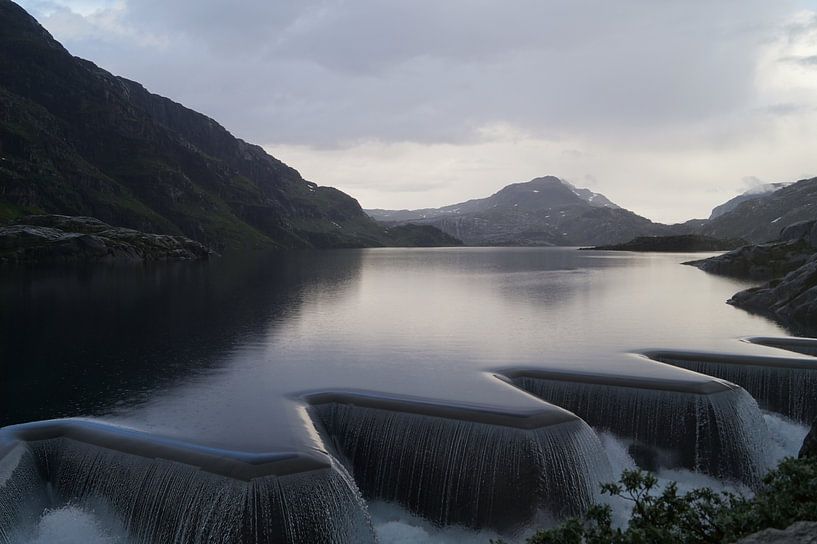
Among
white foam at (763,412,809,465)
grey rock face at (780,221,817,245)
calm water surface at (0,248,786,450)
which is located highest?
grey rock face at (780,221,817,245)

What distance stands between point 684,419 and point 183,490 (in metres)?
29.7

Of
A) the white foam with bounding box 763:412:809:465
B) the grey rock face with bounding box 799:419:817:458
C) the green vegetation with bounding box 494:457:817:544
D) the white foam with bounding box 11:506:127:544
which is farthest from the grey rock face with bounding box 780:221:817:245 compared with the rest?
the white foam with bounding box 11:506:127:544

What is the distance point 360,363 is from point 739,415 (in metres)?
29.9

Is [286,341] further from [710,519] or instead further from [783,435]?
[710,519]

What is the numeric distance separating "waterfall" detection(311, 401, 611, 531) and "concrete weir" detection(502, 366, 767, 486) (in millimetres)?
6513

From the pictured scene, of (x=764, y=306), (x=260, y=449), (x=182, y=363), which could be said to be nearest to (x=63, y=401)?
(x=182, y=363)

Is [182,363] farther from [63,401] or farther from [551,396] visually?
[551,396]

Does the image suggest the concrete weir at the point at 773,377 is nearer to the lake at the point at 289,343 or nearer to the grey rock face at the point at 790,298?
the lake at the point at 289,343

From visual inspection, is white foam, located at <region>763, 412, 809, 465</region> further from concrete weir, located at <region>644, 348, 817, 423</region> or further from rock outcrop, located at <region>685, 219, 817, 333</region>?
rock outcrop, located at <region>685, 219, 817, 333</region>

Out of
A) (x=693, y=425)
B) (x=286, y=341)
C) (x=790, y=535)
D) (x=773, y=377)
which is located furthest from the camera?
(x=286, y=341)

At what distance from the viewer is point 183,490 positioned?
2586 centimetres

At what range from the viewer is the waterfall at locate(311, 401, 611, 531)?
29469 millimetres

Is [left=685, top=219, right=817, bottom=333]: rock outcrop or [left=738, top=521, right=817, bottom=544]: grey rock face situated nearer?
[left=738, top=521, right=817, bottom=544]: grey rock face

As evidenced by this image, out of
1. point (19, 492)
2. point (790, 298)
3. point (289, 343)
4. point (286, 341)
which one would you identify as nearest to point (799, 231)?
point (790, 298)
